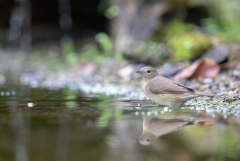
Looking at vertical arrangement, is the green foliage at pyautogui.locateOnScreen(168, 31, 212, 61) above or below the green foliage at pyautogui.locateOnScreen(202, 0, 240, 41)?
below

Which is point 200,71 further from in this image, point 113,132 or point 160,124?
point 113,132

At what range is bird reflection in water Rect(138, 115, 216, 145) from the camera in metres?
3.30

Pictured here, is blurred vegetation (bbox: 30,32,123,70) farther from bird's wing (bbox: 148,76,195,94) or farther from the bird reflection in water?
the bird reflection in water

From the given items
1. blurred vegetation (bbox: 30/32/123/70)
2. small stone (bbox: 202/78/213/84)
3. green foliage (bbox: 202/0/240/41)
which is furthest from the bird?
green foliage (bbox: 202/0/240/41)

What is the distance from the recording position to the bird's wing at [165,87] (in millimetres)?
4715

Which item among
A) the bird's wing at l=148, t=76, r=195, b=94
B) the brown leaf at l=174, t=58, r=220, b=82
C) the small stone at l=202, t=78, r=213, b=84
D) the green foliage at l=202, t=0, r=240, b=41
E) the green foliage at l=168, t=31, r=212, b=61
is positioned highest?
the green foliage at l=202, t=0, r=240, b=41

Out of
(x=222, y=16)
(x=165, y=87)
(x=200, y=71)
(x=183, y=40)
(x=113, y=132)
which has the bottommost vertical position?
(x=113, y=132)

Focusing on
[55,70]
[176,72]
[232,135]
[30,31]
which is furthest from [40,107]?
[30,31]

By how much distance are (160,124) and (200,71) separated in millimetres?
3126

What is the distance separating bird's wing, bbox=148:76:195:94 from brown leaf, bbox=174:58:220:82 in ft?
5.76

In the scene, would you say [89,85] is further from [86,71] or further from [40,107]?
[40,107]

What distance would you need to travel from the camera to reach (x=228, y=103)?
15.5 ft

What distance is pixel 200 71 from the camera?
679 cm

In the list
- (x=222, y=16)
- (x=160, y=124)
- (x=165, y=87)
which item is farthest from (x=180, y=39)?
(x=160, y=124)
